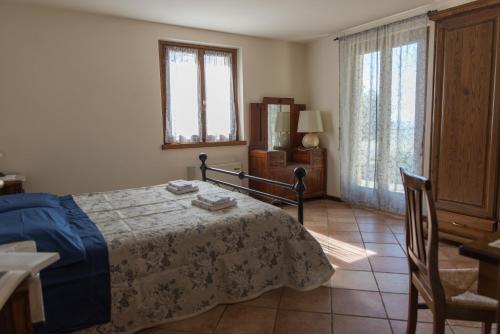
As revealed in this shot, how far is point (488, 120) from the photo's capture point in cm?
285

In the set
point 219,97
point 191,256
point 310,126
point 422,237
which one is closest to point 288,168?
point 310,126

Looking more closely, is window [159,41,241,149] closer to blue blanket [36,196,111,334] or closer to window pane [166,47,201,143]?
window pane [166,47,201,143]

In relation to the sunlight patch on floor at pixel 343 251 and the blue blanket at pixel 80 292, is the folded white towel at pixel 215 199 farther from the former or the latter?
the sunlight patch on floor at pixel 343 251

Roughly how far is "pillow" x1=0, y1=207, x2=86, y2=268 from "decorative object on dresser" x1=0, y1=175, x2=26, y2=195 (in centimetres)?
148

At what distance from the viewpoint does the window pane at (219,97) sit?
15.1 feet

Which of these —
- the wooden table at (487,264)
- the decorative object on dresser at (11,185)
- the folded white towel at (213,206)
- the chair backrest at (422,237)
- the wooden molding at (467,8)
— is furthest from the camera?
the decorative object on dresser at (11,185)

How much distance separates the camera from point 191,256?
2.01 m

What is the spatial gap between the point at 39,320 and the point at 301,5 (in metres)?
3.48

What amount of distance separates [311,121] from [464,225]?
8.04 feet

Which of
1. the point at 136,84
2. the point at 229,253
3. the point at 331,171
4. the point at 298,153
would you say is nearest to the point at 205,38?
the point at 136,84

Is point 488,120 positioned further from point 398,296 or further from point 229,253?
point 229,253

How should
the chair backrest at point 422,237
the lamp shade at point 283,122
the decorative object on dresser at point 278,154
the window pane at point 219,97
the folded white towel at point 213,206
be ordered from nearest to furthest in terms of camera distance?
the chair backrest at point 422,237 → the folded white towel at point 213,206 → the window pane at point 219,97 → the decorative object on dresser at point 278,154 → the lamp shade at point 283,122

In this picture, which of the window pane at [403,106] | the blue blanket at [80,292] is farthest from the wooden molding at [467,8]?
the blue blanket at [80,292]

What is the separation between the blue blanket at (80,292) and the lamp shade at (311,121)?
364 cm
